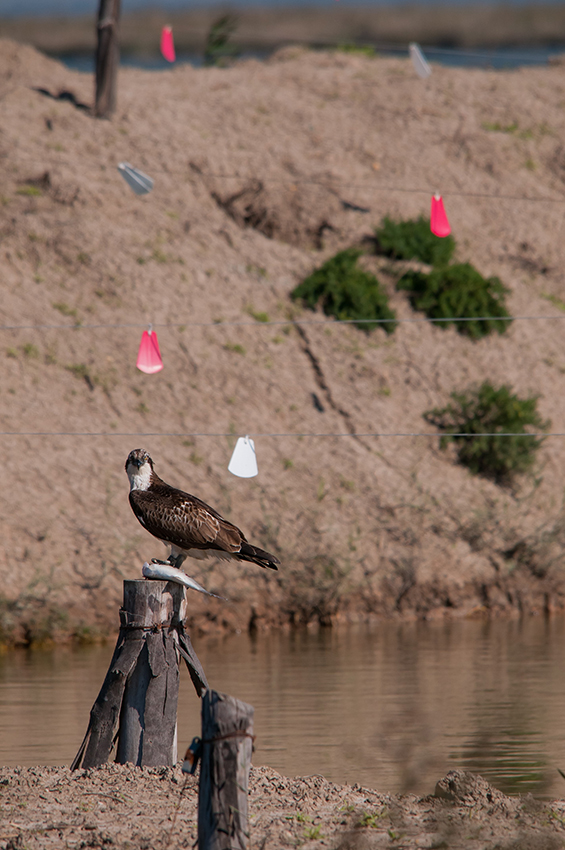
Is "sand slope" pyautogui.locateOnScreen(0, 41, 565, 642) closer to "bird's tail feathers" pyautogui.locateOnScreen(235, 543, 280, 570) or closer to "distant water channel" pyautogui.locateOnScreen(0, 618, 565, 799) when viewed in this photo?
"distant water channel" pyautogui.locateOnScreen(0, 618, 565, 799)

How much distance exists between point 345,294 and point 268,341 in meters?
2.20

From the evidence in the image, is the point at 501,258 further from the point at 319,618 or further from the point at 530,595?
the point at 319,618

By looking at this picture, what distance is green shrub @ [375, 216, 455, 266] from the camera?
2403 centimetres

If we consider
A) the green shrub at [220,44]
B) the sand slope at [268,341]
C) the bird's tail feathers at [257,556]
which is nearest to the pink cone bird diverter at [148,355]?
→ the sand slope at [268,341]

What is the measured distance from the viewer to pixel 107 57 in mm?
24891

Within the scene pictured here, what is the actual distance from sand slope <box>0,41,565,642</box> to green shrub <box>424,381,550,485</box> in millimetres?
409

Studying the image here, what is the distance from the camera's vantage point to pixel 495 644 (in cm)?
1440

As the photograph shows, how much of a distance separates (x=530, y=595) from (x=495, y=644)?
3533mm

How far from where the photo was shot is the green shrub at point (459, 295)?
22.5m

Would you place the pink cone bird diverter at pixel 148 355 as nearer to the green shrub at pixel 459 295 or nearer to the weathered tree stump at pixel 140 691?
the weathered tree stump at pixel 140 691

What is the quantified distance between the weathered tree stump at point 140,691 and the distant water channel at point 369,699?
54.3 inches

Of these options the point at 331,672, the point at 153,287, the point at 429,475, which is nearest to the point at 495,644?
the point at 331,672

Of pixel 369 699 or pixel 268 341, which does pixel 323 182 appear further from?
pixel 369 699

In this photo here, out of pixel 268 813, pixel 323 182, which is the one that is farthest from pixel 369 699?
pixel 323 182
